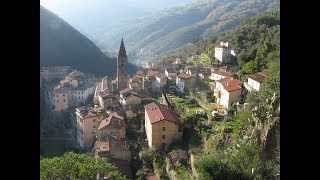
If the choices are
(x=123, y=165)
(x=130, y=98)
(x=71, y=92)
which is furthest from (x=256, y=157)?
(x=71, y=92)

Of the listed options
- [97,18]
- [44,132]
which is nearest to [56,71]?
[44,132]

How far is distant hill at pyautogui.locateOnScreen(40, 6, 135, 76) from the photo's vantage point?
1844 inches

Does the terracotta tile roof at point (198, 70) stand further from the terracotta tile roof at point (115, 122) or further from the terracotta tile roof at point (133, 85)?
the terracotta tile roof at point (115, 122)

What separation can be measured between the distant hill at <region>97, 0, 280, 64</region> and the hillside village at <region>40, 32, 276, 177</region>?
28138mm

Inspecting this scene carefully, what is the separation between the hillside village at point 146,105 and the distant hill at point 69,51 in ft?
42.8

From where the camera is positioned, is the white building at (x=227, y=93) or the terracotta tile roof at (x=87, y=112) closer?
the white building at (x=227, y=93)

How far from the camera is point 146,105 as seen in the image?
882 inches

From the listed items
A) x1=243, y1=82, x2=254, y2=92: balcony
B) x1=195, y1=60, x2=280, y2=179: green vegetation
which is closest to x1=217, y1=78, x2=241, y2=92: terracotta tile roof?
x1=243, y1=82, x2=254, y2=92: balcony

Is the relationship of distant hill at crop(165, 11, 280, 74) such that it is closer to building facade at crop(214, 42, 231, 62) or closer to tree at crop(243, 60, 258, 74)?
tree at crop(243, 60, 258, 74)

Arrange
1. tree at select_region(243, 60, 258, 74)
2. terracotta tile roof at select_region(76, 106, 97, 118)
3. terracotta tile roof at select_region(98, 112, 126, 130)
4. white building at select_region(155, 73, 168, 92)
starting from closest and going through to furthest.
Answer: terracotta tile roof at select_region(98, 112, 126, 130), tree at select_region(243, 60, 258, 74), terracotta tile roof at select_region(76, 106, 97, 118), white building at select_region(155, 73, 168, 92)

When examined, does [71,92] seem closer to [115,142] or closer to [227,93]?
[115,142]

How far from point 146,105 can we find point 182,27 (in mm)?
64064

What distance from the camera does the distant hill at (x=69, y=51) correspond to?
1844 inches

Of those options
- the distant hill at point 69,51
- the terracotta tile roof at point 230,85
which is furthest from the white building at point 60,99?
the terracotta tile roof at point 230,85
